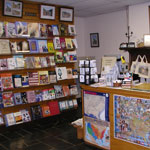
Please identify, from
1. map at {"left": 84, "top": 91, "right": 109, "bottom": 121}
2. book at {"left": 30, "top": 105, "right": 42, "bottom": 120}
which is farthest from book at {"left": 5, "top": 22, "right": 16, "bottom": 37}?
map at {"left": 84, "top": 91, "right": 109, "bottom": 121}

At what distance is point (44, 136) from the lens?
455 cm

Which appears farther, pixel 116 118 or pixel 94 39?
pixel 94 39

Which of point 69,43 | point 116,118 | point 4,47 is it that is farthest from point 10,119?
point 116,118

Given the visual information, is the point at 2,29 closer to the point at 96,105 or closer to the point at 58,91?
the point at 58,91

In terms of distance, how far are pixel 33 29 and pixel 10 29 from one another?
568mm

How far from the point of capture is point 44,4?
5.44 m

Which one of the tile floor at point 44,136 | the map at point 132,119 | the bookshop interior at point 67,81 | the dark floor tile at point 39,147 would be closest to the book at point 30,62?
the bookshop interior at point 67,81

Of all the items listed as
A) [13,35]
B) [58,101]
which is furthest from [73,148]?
[13,35]

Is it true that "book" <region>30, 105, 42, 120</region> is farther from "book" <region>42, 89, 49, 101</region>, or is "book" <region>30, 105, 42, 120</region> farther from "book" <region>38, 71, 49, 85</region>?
"book" <region>38, 71, 49, 85</region>

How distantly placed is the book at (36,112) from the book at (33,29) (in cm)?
168

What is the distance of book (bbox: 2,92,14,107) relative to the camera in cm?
478

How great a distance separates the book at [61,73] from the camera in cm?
561

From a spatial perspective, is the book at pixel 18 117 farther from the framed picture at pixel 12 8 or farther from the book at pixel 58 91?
the framed picture at pixel 12 8

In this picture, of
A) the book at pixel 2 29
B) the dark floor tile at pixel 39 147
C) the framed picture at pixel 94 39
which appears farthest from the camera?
the framed picture at pixel 94 39
